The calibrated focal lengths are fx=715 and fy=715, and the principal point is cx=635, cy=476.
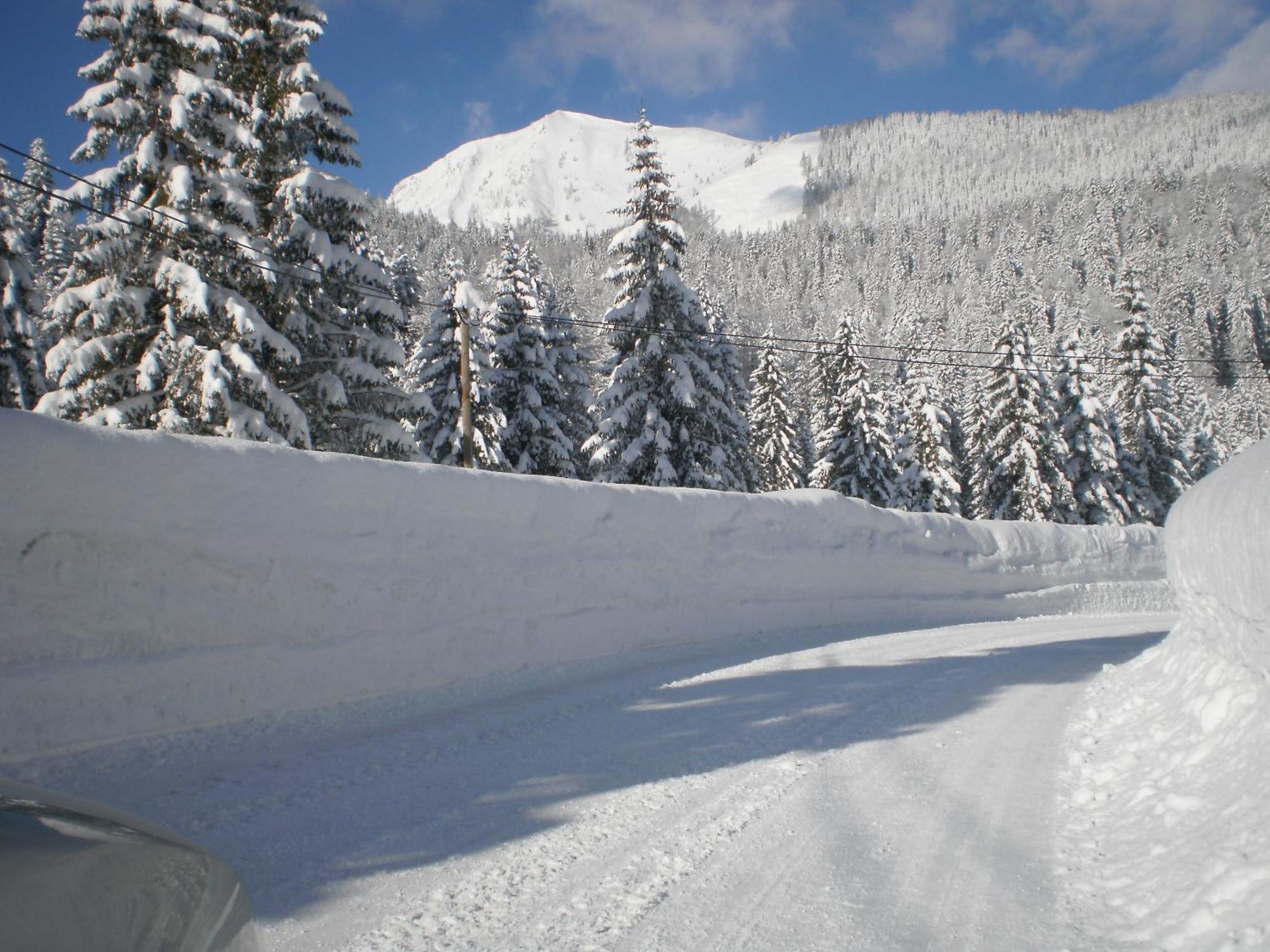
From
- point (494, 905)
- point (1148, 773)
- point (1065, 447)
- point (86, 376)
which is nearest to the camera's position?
point (494, 905)

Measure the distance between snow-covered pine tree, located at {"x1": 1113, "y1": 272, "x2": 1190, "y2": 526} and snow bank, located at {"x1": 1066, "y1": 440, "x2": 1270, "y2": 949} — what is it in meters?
35.2

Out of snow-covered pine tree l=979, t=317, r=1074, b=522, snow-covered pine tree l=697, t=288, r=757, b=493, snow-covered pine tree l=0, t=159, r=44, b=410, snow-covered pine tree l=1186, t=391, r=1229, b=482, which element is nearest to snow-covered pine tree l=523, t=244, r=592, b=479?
snow-covered pine tree l=697, t=288, r=757, b=493

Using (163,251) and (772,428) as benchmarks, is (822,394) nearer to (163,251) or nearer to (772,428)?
(772,428)

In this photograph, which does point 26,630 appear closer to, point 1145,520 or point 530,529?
point 530,529

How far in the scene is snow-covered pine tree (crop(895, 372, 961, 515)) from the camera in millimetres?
36469

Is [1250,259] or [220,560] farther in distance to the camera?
[1250,259]

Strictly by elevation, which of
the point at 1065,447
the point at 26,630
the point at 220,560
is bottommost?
the point at 26,630

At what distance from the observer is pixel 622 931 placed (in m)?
2.76

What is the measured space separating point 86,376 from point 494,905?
14071 millimetres

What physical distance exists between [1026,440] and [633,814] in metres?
33.4

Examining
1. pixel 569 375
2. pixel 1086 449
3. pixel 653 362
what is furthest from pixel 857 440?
pixel 653 362

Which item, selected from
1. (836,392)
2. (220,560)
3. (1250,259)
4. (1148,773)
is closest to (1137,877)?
(1148,773)

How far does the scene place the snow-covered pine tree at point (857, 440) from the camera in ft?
106

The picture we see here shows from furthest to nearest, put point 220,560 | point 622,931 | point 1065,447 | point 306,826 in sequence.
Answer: point 1065,447
point 220,560
point 306,826
point 622,931
